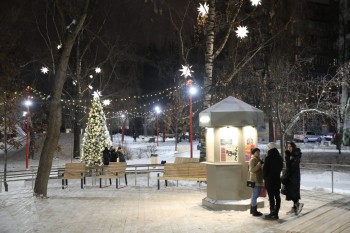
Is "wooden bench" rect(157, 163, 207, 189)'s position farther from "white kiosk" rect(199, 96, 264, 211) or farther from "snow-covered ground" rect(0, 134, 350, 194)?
"white kiosk" rect(199, 96, 264, 211)

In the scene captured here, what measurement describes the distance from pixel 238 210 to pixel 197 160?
859 centimetres

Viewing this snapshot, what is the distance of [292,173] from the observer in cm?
1081

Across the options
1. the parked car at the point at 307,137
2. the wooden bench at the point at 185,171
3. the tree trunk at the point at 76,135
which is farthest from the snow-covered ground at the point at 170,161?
the parked car at the point at 307,137

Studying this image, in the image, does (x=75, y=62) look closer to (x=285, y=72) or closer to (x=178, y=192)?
(x=285, y=72)

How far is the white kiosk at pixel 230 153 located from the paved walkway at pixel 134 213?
488 mm

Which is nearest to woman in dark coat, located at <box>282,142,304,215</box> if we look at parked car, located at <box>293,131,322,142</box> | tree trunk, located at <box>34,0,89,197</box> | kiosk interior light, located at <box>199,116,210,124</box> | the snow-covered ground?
kiosk interior light, located at <box>199,116,210,124</box>

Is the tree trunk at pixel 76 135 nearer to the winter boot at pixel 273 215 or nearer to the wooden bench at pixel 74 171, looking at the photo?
the wooden bench at pixel 74 171

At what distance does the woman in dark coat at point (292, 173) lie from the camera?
35.3 ft

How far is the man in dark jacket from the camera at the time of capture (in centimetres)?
1077

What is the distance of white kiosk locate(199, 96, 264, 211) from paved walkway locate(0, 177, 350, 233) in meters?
0.49

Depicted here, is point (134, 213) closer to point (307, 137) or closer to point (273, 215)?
point (273, 215)

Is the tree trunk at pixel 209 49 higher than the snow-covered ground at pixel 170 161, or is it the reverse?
the tree trunk at pixel 209 49

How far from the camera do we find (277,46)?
3067cm

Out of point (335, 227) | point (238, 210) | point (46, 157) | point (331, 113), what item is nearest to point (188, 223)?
point (238, 210)
